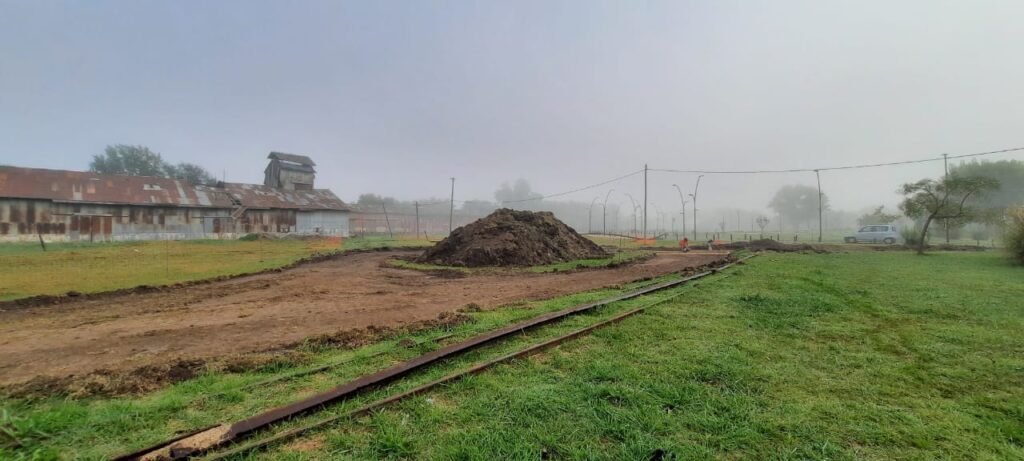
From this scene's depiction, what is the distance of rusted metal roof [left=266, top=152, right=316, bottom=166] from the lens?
5075 cm

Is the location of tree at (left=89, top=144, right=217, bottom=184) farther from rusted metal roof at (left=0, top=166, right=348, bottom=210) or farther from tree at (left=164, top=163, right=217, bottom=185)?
rusted metal roof at (left=0, top=166, right=348, bottom=210)

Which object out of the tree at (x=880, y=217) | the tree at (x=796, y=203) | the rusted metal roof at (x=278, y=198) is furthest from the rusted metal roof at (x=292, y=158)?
the tree at (x=796, y=203)

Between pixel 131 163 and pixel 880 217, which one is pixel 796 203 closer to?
pixel 880 217

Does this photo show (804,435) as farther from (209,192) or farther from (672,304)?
(209,192)

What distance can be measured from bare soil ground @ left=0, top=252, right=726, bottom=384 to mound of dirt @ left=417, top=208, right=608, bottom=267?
4.79 m

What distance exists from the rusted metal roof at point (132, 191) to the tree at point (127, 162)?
4291 centimetres

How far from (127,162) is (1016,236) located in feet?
332

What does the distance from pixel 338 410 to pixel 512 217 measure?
20.0 meters

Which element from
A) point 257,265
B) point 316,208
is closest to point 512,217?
point 257,265

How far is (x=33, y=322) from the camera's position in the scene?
7488mm

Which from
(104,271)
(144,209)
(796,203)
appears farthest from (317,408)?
(796,203)

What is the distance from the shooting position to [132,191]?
33.0m

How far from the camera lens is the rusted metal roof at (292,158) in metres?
50.8

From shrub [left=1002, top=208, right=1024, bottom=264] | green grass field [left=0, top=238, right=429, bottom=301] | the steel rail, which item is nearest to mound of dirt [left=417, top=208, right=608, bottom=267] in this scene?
green grass field [left=0, top=238, right=429, bottom=301]
